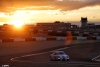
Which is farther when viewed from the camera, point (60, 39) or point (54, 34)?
point (54, 34)

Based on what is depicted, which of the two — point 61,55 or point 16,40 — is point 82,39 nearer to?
point 16,40

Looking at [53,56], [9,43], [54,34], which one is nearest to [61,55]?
[53,56]

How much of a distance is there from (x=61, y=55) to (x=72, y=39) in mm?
31049

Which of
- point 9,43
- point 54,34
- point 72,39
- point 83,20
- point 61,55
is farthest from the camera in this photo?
point 83,20

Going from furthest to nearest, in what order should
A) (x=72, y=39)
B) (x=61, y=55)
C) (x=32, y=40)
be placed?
(x=72, y=39) → (x=32, y=40) → (x=61, y=55)

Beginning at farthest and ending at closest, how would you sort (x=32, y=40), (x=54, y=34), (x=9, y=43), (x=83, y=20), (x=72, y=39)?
(x=83, y=20)
(x=54, y=34)
(x=72, y=39)
(x=32, y=40)
(x=9, y=43)

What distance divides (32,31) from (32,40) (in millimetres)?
25508

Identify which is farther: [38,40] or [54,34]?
[54,34]

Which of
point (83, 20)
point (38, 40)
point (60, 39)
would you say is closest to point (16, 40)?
point (38, 40)

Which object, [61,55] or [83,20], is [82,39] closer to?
[61,55]

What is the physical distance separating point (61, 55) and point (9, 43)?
24349 millimetres

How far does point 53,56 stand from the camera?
92.1ft

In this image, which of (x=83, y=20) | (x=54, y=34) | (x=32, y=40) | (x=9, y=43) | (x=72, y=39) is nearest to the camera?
(x=9, y=43)

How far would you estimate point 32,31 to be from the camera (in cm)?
7994
